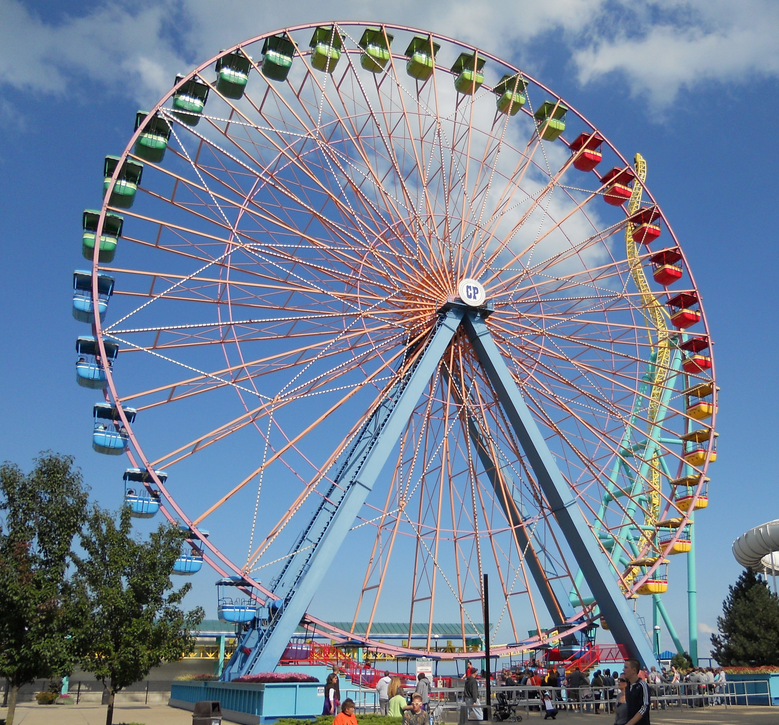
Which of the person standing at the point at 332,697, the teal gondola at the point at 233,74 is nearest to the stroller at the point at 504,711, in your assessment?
the person standing at the point at 332,697

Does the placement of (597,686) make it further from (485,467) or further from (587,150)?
(587,150)

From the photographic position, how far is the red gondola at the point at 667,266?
25.2 metres

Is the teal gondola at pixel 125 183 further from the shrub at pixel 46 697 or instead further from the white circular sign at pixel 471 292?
the shrub at pixel 46 697

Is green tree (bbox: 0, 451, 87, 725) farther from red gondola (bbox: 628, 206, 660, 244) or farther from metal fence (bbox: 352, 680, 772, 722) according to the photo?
red gondola (bbox: 628, 206, 660, 244)

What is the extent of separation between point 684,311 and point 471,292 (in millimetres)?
8147

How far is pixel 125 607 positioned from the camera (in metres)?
13.0

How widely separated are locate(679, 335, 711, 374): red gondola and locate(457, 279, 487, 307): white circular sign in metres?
7.77

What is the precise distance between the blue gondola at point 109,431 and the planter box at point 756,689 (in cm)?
1627

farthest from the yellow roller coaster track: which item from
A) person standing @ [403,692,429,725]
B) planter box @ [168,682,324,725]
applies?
person standing @ [403,692,429,725]

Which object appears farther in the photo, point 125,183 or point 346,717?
A: point 125,183

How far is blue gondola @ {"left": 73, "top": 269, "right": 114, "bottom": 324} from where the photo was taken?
17500mm

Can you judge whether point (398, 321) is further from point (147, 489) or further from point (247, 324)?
point (147, 489)

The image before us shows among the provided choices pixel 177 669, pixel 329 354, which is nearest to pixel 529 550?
pixel 329 354

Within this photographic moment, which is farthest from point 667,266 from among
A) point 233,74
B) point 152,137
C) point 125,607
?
point 125,607
